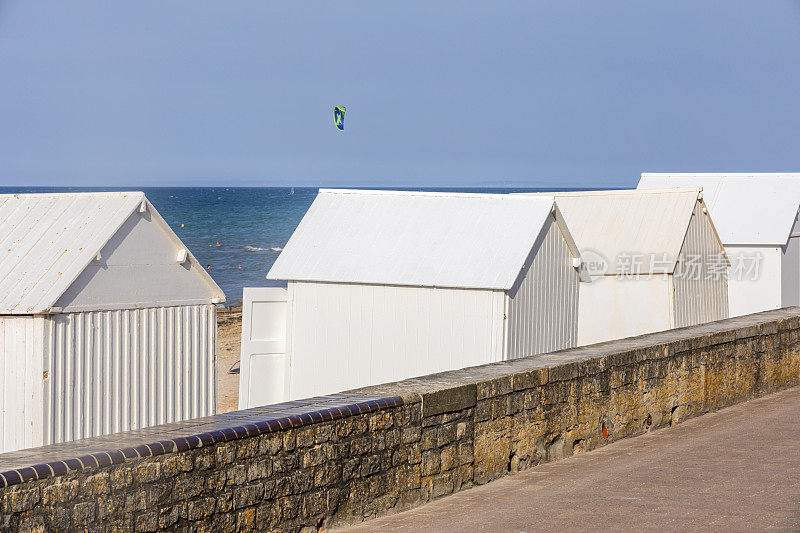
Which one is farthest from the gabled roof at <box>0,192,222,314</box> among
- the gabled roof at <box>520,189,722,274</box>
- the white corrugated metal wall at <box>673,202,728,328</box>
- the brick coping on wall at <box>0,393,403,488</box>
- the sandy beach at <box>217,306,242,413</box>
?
the white corrugated metal wall at <box>673,202,728,328</box>

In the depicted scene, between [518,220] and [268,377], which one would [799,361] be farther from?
[268,377]

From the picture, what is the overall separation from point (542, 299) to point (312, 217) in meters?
3.84

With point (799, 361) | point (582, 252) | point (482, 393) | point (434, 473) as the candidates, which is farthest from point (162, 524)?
point (582, 252)

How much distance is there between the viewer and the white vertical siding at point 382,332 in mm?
14125

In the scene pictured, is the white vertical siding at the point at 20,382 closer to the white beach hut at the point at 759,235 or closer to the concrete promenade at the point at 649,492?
the concrete promenade at the point at 649,492

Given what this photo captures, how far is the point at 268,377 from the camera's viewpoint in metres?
15.1

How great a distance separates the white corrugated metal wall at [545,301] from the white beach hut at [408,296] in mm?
29

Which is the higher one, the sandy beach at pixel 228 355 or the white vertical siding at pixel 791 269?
the white vertical siding at pixel 791 269

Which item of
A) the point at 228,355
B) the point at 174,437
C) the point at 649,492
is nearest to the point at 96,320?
the point at 174,437

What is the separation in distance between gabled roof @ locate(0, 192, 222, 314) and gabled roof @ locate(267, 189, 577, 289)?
13.0 feet

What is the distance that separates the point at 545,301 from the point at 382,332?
2490 mm

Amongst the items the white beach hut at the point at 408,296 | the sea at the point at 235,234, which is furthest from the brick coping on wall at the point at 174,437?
the sea at the point at 235,234

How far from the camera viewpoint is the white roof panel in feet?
62.4

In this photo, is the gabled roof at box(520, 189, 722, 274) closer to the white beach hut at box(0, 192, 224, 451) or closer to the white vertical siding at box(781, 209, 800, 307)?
the white vertical siding at box(781, 209, 800, 307)
